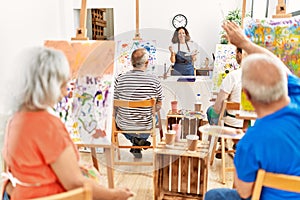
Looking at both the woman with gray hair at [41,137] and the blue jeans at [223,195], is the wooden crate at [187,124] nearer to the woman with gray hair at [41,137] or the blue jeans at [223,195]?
the blue jeans at [223,195]

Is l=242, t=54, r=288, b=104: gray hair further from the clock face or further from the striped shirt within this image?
the clock face

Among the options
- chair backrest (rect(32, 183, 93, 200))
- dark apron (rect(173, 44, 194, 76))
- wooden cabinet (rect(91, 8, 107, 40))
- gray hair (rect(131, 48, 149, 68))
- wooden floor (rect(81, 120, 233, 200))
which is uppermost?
wooden cabinet (rect(91, 8, 107, 40))

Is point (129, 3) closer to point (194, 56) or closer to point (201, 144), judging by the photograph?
point (194, 56)

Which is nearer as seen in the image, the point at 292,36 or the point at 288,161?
the point at 288,161

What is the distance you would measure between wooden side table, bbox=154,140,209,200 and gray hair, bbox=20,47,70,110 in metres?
1.28

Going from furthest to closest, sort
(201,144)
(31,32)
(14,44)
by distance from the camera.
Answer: (31,32), (14,44), (201,144)

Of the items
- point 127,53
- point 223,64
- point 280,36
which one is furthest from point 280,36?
point 127,53

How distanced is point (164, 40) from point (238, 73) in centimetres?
345

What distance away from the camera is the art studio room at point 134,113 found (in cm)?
122

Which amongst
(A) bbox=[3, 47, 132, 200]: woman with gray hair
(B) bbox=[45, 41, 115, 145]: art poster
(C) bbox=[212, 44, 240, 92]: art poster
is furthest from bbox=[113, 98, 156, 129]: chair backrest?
(A) bbox=[3, 47, 132, 200]: woman with gray hair

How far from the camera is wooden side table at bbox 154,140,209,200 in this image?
2.37m

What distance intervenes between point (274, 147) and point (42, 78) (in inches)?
37.0

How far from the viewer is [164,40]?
6.19 meters

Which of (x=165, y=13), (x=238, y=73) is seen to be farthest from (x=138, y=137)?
(x=165, y=13)
